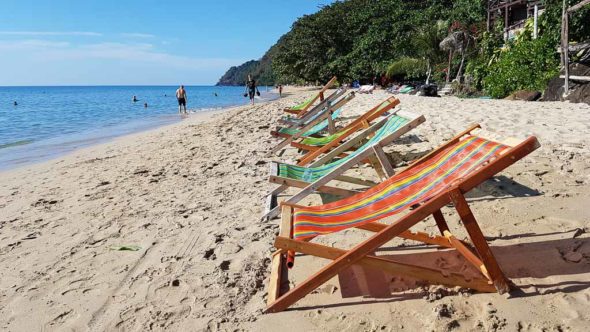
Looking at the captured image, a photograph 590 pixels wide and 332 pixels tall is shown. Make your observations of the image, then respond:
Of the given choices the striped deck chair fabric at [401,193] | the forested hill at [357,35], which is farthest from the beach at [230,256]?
the forested hill at [357,35]

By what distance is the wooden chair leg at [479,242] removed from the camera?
1992mm

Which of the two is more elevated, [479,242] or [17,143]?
[479,242]

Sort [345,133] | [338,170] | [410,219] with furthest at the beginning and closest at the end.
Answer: [345,133]
[338,170]
[410,219]

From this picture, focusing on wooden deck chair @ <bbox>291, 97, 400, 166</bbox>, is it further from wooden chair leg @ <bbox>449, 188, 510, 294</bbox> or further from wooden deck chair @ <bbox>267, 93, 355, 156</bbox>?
wooden chair leg @ <bbox>449, 188, 510, 294</bbox>

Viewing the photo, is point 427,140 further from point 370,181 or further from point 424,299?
point 424,299

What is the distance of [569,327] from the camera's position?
1.86m

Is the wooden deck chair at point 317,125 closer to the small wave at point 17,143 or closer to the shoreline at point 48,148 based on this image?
the shoreline at point 48,148

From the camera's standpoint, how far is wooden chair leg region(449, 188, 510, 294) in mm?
1992

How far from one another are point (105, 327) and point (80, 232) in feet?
5.80

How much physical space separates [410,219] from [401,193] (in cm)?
48

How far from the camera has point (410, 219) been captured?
1.98 m

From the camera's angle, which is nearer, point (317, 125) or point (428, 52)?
point (317, 125)

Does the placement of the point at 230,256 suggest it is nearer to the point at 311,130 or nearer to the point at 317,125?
the point at 311,130

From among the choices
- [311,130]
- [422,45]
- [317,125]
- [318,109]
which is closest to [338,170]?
[311,130]
